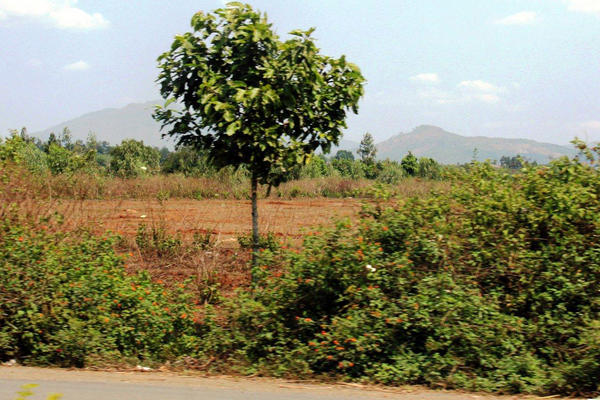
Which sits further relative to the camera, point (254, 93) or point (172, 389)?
point (254, 93)

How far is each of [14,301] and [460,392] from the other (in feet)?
16.7

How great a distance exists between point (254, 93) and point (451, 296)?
10.7ft

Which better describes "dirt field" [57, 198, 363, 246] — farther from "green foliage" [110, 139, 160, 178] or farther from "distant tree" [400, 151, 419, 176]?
"distant tree" [400, 151, 419, 176]

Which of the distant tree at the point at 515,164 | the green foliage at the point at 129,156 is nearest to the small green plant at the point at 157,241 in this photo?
the distant tree at the point at 515,164

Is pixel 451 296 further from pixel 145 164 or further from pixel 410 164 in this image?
pixel 410 164

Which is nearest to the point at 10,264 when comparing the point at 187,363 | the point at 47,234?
the point at 47,234

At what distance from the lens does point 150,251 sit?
10.9 metres

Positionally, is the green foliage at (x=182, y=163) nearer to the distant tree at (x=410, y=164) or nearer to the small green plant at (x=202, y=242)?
the distant tree at (x=410, y=164)

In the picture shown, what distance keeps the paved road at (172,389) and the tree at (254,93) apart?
9.28 feet

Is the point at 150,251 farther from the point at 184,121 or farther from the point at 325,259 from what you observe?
the point at 325,259

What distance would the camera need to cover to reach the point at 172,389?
17.3ft

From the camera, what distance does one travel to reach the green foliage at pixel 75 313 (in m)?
6.28

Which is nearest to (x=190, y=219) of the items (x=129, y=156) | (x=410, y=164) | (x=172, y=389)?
(x=172, y=389)

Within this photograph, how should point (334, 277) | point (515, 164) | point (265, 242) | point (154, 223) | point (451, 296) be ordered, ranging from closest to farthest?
point (451, 296)
point (334, 277)
point (515, 164)
point (265, 242)
point (154, 223)
